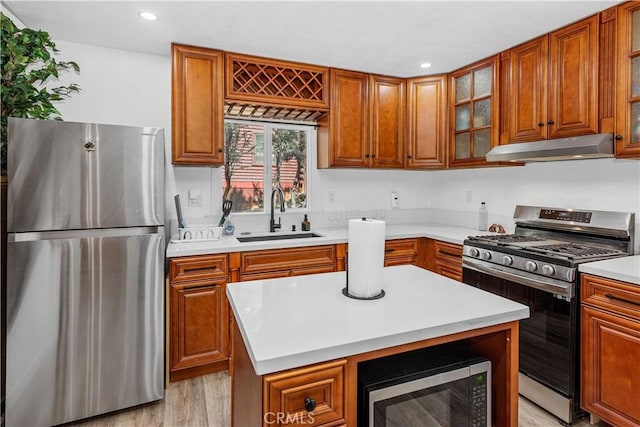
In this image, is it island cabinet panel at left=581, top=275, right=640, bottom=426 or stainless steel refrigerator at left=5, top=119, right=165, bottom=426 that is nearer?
island cabinet panel at left=581, top=275, right=640, bottom=426

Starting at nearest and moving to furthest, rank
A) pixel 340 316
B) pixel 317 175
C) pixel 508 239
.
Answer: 1. pixel 340 316
2. pixel 508 239
3. pixel 317 175

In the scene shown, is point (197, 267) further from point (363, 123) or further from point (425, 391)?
point (363, 123)

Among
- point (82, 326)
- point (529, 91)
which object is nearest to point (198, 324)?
point (82, 326)

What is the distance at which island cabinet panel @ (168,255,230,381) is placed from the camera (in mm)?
2400

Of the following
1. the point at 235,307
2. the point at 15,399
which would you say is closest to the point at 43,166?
the point at 15,399

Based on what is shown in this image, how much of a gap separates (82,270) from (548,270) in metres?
2.65

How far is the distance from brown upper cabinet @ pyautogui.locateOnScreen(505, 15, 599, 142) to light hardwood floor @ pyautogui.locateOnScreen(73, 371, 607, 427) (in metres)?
1.77

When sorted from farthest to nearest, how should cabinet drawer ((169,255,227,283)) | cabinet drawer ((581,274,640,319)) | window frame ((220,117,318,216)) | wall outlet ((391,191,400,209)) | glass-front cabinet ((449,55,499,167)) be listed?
wall outlet ((391,191,400,209)) < window frame ((220,117,318,216)) < glass-front cabinet ((449,55,499,167)) < cabinet drawer ((169,255,227,283)) < cabinet drawer ((581,274,640,319))

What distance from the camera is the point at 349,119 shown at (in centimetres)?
323

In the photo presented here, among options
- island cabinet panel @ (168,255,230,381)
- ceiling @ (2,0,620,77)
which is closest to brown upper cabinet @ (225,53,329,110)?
ceiling @ (2,0,620,77)

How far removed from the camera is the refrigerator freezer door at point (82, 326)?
1.90 m

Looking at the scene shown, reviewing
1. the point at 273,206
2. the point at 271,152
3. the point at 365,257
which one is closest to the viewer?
the point at 365,257

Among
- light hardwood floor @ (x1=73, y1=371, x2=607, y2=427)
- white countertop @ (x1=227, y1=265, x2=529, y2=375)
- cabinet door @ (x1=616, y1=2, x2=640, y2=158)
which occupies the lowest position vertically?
light hardwood floor @ (x1=73, y1=371, x2=607, y2=427)

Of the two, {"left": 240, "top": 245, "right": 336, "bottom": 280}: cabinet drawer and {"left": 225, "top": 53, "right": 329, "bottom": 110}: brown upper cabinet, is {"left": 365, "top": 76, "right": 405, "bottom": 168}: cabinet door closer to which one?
{"left": 225, "top": 53, "right": 329, "bottom": 110}: brown upper cabinet
